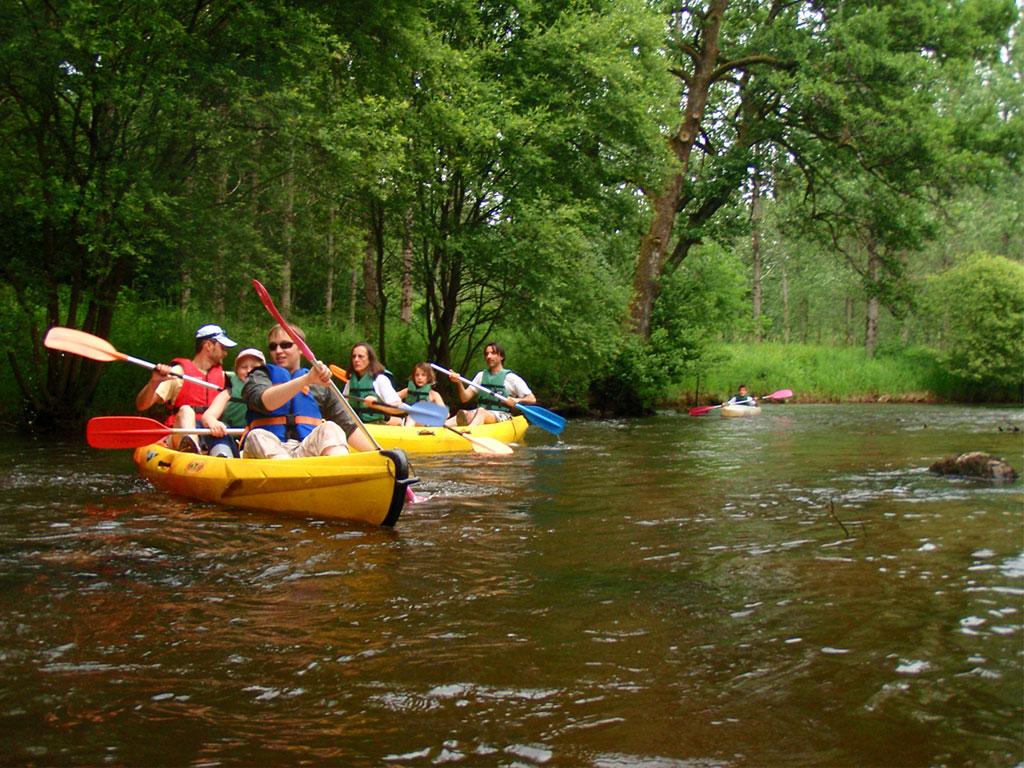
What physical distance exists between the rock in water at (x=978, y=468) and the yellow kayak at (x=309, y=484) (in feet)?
15.9

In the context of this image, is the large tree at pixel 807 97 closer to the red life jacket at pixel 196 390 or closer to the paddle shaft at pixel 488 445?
the paddle shaft at pixel 488 445

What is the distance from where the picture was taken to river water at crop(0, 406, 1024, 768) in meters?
2.48

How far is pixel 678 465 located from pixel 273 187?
749 centimetres

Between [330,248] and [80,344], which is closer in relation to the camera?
[80,344]

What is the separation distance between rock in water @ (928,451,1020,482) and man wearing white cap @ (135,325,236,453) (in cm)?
584

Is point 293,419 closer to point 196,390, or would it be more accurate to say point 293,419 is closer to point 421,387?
point 196,390

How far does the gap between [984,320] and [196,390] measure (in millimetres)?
23968

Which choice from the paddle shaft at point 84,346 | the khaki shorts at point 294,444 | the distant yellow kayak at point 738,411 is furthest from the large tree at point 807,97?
the khaki shorts at point 294,444

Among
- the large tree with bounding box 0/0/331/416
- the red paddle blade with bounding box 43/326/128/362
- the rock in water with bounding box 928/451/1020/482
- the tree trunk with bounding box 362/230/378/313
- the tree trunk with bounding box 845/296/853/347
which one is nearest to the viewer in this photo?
the red paddle blade with bounding box 43/326/128/362

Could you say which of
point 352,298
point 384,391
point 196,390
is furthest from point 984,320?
point 196,390

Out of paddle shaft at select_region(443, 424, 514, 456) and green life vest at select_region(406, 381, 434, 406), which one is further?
green life vest at select_region(406, 381, 434, 406)

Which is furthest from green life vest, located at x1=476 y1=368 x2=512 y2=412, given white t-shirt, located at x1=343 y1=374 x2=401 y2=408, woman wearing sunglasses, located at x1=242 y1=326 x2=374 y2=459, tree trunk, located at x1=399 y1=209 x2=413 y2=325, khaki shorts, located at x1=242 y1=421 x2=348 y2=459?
khaki shorts, located at x1=242 y1=421 x2=348 y2=459

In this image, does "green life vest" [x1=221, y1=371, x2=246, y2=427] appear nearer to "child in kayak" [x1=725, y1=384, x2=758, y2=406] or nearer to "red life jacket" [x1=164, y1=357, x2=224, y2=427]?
"red life jacket" [x1=164, y1=357, x2=224, y2=427]

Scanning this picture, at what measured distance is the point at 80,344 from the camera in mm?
7406
